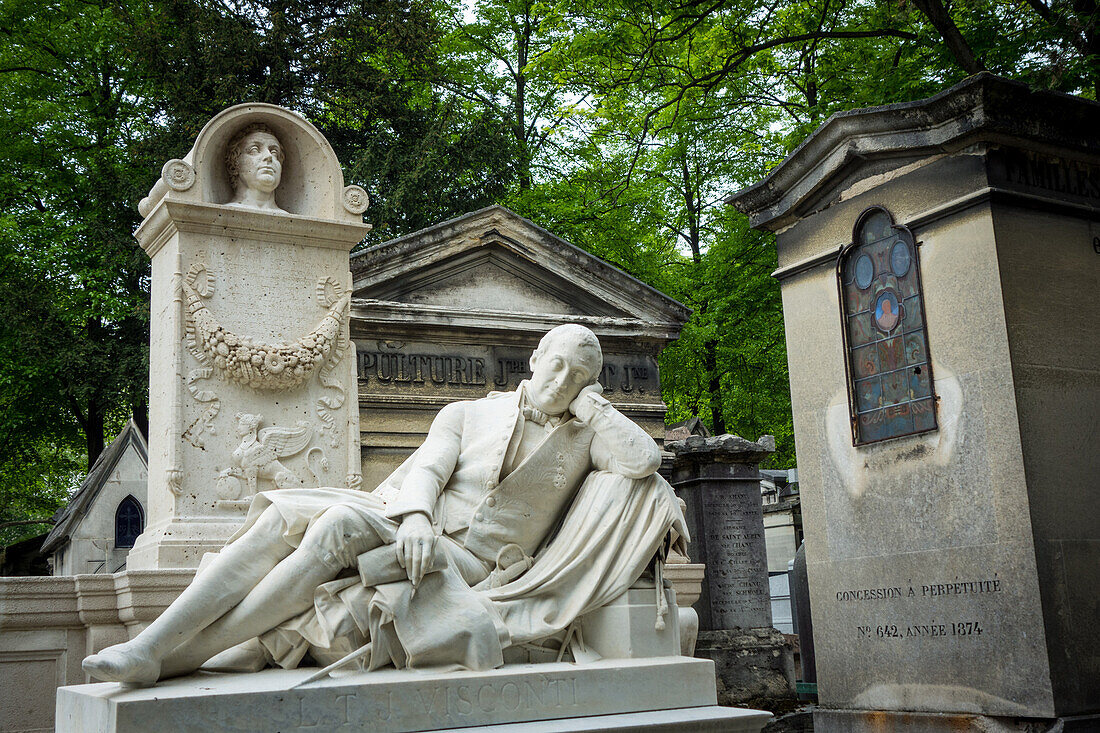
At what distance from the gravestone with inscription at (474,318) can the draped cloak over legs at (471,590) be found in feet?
24.6

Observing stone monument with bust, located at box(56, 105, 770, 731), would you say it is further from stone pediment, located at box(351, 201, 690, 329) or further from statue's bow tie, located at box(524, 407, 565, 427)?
stone pediment, located at box(351, 201, 690, 329)

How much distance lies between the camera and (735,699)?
1033cm

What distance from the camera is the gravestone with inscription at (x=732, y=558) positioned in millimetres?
11172

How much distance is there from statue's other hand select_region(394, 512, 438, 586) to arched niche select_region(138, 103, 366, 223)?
377cm

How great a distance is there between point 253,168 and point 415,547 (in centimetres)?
409

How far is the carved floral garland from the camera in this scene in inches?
270

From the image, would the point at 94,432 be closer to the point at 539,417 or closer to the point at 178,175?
the point at 178,175

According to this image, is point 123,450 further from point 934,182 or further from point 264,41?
point 934,182

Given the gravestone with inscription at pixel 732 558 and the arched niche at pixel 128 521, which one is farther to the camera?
the arched niche at pixel 128 521

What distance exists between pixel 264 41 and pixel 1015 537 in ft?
48.4

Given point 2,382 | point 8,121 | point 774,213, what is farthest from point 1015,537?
point 8,121

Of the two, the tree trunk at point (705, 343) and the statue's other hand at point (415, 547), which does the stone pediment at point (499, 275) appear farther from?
the statue's other hand at point (415, 547)

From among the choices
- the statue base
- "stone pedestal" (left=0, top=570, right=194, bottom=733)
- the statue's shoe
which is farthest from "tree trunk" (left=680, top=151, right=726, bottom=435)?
the statue's shoe

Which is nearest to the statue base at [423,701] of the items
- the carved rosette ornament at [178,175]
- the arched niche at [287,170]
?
the carved rosette ornament at [178,175]
